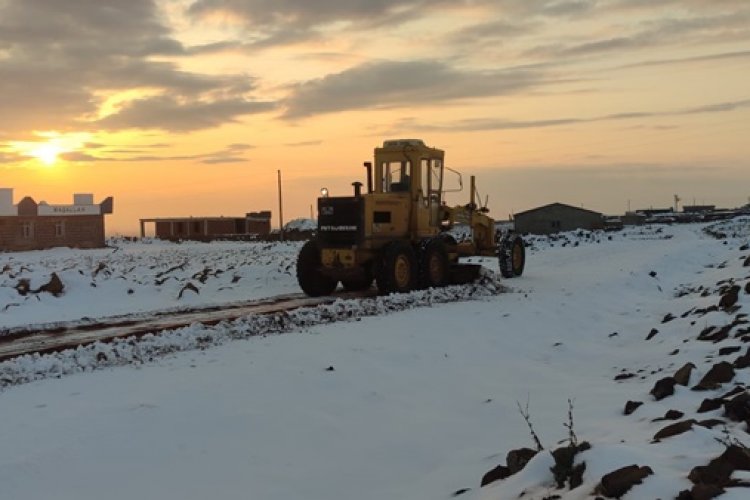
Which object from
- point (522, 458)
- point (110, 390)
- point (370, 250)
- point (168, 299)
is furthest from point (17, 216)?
point (522, 458)

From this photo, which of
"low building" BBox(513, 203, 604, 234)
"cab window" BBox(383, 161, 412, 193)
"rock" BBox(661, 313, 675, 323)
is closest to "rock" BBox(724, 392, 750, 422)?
"rock" BBox(661, 313, 675, 323)

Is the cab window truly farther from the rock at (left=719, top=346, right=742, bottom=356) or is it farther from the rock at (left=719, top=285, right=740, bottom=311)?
the rock at (left=719, top=346, right=742, bottom=356)

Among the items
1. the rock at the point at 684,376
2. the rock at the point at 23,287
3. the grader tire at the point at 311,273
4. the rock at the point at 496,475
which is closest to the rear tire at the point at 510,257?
the grader tire at the point at 311,273

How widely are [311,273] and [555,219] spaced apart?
2483 inches

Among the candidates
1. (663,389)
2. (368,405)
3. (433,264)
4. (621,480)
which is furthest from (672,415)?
(433,264)

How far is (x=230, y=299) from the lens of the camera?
690 inches

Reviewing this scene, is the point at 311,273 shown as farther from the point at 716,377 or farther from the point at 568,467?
the point at 568,467

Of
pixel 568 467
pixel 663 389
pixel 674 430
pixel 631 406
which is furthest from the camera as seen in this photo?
pixel 663 389

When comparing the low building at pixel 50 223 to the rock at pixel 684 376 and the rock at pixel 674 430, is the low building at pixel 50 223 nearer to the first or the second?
the rock at pixel 684 376

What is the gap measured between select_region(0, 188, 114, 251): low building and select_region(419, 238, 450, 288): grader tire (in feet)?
150

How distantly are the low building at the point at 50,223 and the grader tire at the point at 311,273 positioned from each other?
43862 mm

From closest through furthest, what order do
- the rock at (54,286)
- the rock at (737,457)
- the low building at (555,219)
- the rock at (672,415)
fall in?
the rock at (737,457)
the rock at (672,415)
the rock at (54,286)
the low building at (555,219)

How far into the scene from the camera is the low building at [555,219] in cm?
7669

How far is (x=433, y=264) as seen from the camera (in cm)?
1747
